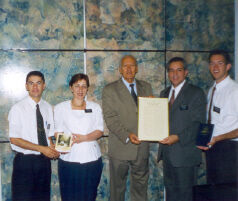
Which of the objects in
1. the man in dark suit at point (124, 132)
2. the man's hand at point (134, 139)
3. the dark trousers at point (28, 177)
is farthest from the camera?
the man in dark suit at point (124, 132)

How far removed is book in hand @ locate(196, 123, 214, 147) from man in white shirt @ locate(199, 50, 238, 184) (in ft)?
0.25

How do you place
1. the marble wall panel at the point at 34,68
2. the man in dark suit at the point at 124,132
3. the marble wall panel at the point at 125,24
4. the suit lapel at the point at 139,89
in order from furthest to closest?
the marble wall panel at the point at 125,24
the marble wall panel at the point at 34,68
the suit lapel at the point at 139,89
the man in dark suit at the point at 124,132

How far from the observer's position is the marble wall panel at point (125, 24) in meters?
3.40

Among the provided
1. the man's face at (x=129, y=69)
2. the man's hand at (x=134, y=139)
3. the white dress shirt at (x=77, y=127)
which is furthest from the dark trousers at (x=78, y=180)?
the man's face at (x=129, y=69)

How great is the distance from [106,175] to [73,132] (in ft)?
3.70

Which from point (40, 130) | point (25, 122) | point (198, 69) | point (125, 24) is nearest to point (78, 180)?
point (40, 130)

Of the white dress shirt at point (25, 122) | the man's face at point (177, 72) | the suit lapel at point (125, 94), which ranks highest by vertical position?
the man's face at point (177, 72)

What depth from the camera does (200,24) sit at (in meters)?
3.74

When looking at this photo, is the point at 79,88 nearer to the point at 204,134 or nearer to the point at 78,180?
the point at 78,180

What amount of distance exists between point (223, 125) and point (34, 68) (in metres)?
2.52

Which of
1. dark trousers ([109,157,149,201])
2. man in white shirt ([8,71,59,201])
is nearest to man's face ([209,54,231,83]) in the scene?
dark trousers ([109,157,149,201])

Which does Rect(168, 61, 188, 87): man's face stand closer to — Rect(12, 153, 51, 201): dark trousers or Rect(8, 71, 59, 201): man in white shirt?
Rect(8, 71, 59, 201): man in white shirt

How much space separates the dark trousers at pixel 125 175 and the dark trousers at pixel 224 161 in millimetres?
835

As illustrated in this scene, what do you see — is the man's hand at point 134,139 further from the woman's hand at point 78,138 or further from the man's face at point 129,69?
the man's face at point 129,69
